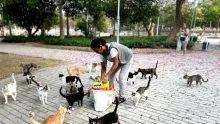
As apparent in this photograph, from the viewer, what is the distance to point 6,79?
8.10 meters

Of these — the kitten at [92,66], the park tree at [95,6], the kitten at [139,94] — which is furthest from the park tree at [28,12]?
the kitten at [139,94]

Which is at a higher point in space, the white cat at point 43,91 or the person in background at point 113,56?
the person in background at point 113,56

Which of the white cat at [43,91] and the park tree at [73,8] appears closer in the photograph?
the white cat at [43,91]

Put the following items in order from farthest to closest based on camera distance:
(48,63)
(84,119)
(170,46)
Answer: (170,46) < (48,63) < (84,119)

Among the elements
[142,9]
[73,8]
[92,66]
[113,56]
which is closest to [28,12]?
[73,8]

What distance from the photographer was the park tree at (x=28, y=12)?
24.2 meters

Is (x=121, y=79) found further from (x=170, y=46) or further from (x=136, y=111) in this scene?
(x=170, y=46)

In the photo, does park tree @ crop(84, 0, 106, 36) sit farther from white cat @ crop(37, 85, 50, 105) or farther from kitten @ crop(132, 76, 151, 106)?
kitten @ crop(132, 76, 151, 106)

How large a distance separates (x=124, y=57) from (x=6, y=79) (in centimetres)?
508

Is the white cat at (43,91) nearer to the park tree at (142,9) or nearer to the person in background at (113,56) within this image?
the person in background at (113,56)

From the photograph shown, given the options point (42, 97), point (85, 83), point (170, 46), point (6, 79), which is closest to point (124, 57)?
point (42, 97)

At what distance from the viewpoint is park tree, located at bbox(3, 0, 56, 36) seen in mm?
24234

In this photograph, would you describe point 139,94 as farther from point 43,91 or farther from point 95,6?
point 95,6

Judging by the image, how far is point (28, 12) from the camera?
24.8 metres
